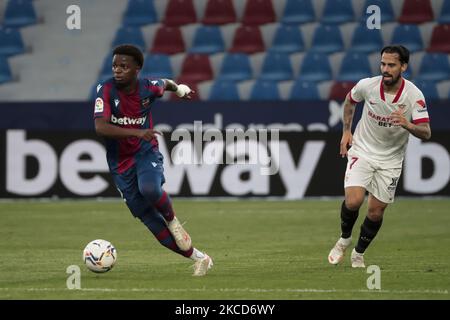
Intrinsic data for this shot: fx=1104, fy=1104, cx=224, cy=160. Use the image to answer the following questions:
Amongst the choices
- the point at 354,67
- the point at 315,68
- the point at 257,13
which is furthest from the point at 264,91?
the point at 257,13

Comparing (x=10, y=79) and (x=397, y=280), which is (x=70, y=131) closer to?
(x=10, y=79)

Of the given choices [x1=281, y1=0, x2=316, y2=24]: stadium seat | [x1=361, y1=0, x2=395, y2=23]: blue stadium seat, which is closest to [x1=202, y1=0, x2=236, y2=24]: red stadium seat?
[x1=281, y1=0, x2=316, y2=24]: stadium seat

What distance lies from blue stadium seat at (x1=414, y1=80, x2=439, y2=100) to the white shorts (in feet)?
33.9

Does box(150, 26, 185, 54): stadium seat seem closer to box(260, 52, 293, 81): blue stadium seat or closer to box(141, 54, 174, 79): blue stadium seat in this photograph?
box(141, 54, 174, 79): blue stadium seat

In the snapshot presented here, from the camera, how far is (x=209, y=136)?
18.2 m

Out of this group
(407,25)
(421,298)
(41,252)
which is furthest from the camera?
(407,25)

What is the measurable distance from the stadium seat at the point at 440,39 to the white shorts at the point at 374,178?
36.6 feet

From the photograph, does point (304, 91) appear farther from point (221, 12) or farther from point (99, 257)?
point (99, 257)

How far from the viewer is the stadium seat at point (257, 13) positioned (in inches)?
870

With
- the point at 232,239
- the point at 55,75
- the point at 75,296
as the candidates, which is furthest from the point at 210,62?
the point at 75,296

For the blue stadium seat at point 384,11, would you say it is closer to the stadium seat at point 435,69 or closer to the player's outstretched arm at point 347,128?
the stadium seat at point 435,69

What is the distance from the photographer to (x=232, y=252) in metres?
12.1

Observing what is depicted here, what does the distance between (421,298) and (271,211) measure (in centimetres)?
876

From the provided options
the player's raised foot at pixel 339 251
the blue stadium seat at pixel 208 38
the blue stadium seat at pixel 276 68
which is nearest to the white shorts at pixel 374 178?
the player's raised foot at pixel 339 251
